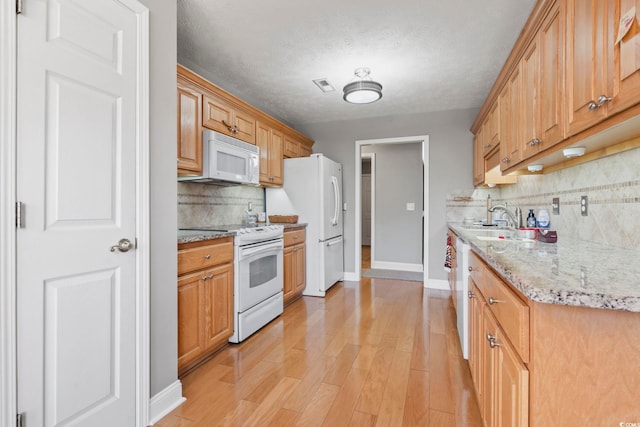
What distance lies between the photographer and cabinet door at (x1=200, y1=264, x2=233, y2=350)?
85.0 inches

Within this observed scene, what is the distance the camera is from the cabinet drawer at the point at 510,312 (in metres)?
0.85

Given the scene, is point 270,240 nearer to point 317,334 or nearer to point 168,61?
point 317,334

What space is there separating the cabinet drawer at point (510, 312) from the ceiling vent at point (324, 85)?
261cm

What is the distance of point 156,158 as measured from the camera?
1.62 m

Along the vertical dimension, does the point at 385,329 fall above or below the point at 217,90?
below

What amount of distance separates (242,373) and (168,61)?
77.2 inches

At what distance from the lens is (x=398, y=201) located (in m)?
5.68

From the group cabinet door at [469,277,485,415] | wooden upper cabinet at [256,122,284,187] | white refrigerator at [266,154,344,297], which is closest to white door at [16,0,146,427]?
cabinet door at [469,277,485,415]

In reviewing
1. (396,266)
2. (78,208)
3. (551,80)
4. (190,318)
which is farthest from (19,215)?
(396,266)

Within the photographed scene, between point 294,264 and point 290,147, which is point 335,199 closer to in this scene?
point 290,147

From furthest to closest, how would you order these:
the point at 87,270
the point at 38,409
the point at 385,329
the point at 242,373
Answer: the point at 385,329 < the point at 242,373 < the point at 87,270 < the point at 38,409

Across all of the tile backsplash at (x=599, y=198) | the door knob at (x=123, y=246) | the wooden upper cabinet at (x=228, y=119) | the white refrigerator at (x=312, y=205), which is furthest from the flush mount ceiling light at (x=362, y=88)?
the door knob at (x=123, y=246)

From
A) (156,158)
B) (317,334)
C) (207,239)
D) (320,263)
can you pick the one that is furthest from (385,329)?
(156,158)

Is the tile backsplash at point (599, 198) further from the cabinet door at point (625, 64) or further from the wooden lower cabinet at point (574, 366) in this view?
the wooden lower cabinet at point (574, 366)
